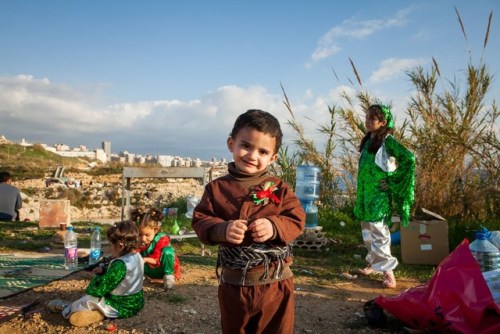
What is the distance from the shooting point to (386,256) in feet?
13.8

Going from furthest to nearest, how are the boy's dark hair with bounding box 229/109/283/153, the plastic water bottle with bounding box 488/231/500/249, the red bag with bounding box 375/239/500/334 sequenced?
the plastic water bottle with bounding box 488/231/500/249, the red bag with bounding box 375/239/500/334, the boy's dark hair with bounding box 229/109/283/153

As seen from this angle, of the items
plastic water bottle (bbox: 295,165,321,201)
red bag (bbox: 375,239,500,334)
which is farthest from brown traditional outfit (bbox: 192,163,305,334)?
plastic water bottle (bbox: 295,165,321,201)

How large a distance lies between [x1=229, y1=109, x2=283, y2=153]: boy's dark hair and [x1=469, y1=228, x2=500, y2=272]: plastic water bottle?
8.43 feet

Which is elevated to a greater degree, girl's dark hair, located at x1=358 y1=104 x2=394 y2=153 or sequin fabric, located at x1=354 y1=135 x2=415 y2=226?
girl's dark hair, located at x1=358 y1=104 x2=394 y2=153

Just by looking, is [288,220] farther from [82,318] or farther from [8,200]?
[8,200]

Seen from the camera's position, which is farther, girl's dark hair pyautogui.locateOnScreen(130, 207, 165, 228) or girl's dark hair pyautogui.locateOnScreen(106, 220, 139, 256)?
girl's dark hair pyautogui.locateOnScreen(130, 207, 165, 228)

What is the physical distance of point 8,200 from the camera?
8469 mm

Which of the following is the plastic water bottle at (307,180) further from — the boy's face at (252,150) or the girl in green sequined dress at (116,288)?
the boy's face at (252,150)

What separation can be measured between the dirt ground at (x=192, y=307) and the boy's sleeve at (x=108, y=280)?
0.25 m

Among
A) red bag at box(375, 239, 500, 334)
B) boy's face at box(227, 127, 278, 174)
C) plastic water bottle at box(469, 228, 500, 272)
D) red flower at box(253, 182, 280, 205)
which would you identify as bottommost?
red bag at box(375, 239, 500, 334)

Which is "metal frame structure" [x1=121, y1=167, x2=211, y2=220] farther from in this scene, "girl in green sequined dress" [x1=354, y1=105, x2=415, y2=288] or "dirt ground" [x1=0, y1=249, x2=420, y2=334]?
"girl in green sequined dress" [x1=354, y1=105, x2=415, y2=288]

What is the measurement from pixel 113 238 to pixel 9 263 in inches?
104

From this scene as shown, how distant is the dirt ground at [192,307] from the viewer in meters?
3.05

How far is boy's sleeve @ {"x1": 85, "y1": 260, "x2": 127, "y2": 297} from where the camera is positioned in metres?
3.20
